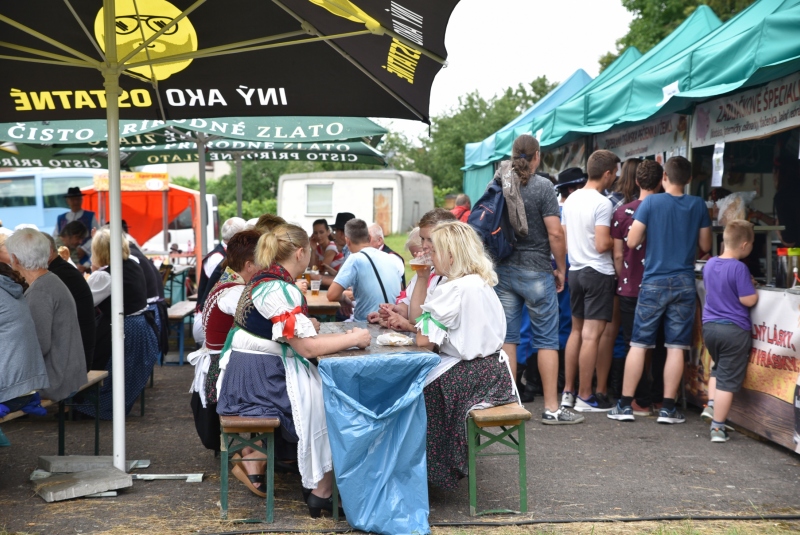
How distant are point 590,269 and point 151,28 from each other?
148 inches

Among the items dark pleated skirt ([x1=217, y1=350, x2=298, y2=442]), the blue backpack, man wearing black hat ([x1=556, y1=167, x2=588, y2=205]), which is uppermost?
man wearing black hat ([x1=556, y1=167, x2=588, y2=205])

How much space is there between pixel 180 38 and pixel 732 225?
387 cm

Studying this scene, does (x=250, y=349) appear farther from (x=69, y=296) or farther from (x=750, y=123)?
(x=750, y=123)

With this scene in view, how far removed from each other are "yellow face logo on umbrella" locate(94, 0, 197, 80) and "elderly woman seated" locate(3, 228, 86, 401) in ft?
4.26

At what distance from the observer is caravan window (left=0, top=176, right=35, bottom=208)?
90.8 feet

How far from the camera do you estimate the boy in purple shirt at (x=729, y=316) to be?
6.03m

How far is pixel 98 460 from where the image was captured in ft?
17.4

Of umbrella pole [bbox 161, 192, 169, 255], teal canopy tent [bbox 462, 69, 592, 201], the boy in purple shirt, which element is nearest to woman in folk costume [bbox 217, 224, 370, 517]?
the boy in purple shirt

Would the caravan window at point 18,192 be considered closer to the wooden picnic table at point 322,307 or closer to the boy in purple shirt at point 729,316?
the wooden picnic table at point 322,307

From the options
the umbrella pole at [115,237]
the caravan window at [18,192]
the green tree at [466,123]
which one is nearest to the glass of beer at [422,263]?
the umbrella pole at [115,237]

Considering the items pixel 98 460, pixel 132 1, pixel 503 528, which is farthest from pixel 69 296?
pixel 503 528

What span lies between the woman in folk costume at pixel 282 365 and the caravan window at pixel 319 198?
27893 mm

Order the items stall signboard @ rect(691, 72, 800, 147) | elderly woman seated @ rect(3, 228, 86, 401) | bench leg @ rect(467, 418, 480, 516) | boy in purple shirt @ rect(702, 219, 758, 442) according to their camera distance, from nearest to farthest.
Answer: bench leg @ rect(467, 418, 480, 516) → elderly woman seated @ rect(3, 228, 86, 401) → stall signboard @ rect(691, 72, 800, 147) → boy in purple shirt @ rect(702, 219, 758, 442)

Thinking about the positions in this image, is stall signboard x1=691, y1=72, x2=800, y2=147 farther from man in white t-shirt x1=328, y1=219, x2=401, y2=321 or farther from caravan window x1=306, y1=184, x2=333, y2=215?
caravan window x1=306, y1=184, x2=333, y2=215
